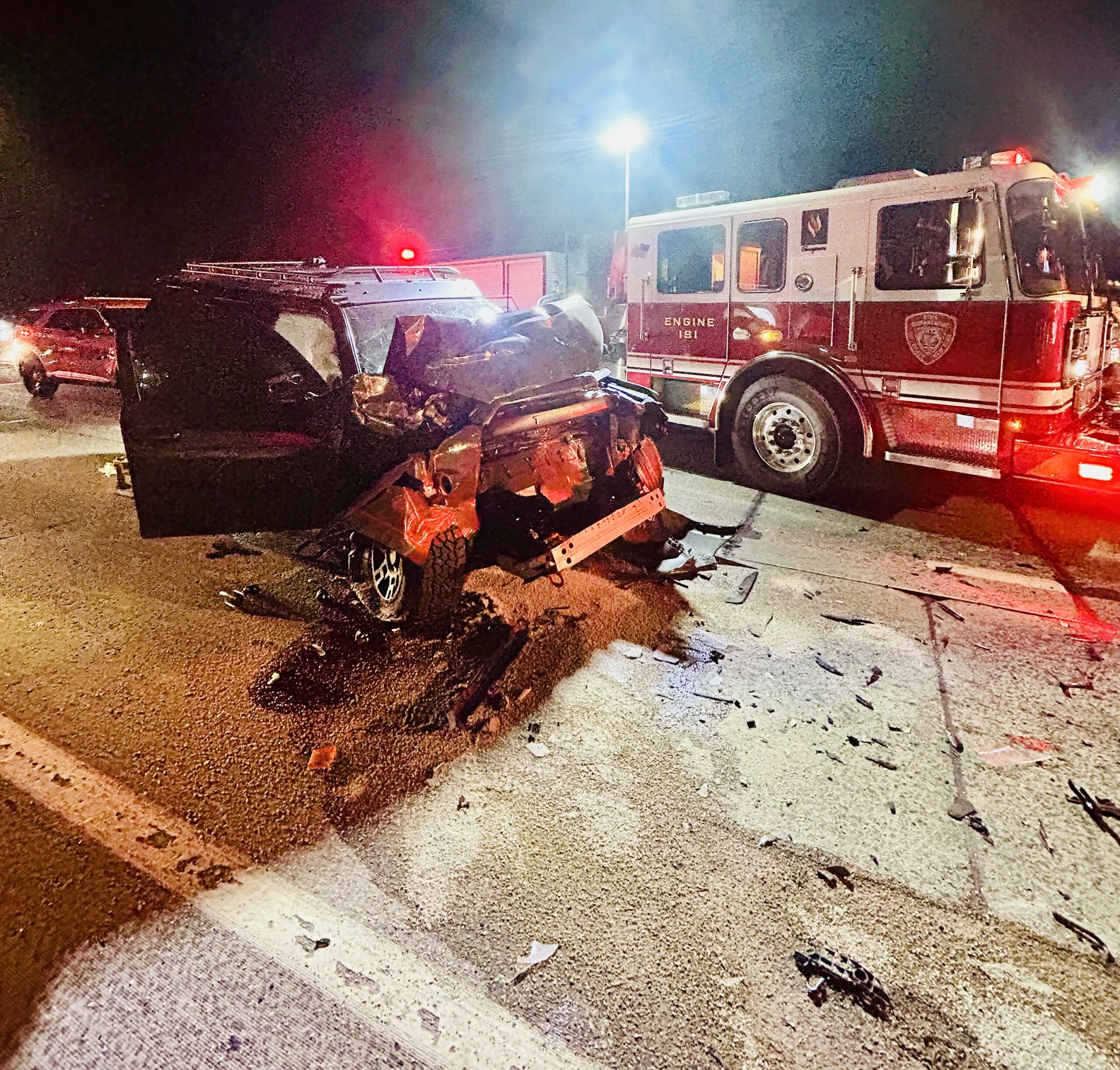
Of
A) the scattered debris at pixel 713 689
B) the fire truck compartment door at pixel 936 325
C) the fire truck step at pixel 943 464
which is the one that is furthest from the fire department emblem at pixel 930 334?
the scattered debris at pixel 713 689

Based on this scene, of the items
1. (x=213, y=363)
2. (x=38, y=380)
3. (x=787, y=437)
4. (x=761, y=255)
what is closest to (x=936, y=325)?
(x=787, y=437)

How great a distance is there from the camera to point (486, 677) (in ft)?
13.3

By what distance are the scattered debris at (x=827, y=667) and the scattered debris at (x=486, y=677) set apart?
1.63 meters

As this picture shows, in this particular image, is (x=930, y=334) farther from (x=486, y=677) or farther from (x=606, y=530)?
(x=486, y=677)

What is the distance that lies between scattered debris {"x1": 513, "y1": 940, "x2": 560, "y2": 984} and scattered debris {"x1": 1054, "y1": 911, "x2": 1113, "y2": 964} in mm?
1656

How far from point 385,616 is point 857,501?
15.4ft

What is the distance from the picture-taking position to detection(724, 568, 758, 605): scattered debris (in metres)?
5.03

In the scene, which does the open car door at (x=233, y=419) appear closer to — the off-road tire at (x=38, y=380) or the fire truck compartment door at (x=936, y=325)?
the fire truck compartment door at (x=936, y=325)

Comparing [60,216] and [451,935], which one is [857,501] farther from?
[60,216]

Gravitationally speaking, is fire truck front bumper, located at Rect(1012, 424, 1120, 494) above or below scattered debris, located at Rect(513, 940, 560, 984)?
above

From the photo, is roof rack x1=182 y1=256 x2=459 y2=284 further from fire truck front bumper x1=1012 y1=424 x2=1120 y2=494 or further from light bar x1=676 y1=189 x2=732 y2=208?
fire truck front bumper x1=1012 y1=424 x2=1120 y2=494

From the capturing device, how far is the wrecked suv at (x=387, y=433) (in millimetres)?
4355

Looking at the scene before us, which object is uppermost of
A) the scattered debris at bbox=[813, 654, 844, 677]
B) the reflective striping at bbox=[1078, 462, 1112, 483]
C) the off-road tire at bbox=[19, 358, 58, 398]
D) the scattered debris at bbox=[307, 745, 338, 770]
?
the off-road tire at bbox=[19, 358, 58, 398]

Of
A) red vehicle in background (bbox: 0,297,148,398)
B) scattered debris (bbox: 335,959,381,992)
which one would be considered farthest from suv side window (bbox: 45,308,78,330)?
scattered debris (bbox: 335,959,381,992)
